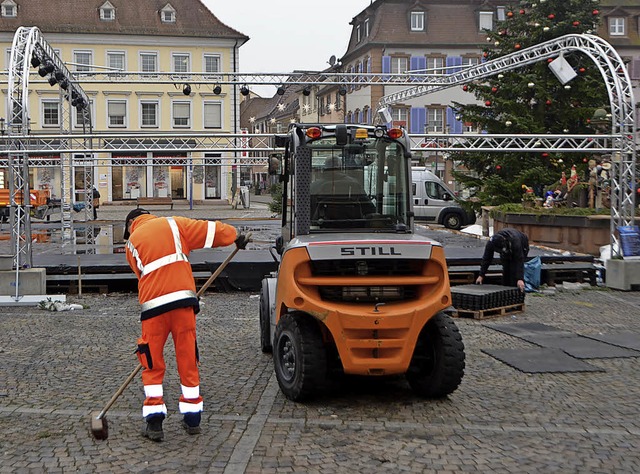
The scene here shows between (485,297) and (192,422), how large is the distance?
22.0 feet

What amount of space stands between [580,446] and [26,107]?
1195 cm

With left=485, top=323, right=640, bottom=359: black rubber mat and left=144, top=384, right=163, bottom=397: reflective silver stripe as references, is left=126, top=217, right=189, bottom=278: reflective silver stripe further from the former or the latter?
left=485, top=323, right=640, bottom=359: black rubber mat

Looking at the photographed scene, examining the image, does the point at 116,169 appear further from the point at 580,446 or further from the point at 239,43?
the point at 580,446

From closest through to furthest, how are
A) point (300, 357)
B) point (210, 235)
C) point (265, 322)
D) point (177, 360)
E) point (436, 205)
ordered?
point (177, 360) → point (210, 235) → point (300, 357) → point (265, 322) → point (436, 205)

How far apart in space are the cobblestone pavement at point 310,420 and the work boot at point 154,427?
0.21 feet

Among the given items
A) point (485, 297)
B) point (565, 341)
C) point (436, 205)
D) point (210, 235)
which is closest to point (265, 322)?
point (210, 235)

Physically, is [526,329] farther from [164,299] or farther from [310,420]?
[164,299]

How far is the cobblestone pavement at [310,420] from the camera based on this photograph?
5.45 metres

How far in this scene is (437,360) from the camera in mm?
6918

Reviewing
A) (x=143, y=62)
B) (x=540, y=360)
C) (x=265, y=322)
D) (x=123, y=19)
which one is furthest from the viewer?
(x=123, y=19)

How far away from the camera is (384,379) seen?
784 cm

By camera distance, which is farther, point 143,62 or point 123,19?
point 123,19

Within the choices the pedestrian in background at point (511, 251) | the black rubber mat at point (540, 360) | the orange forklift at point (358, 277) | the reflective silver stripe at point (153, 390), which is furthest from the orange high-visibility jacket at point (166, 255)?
the pedestrian in background at point (511, 251)

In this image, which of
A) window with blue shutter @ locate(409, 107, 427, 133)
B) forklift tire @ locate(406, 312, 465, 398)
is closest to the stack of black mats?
forklift tire @ locate(406, 312, 465, 398)
